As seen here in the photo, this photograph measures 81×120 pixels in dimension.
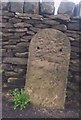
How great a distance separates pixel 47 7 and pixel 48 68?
1.07m

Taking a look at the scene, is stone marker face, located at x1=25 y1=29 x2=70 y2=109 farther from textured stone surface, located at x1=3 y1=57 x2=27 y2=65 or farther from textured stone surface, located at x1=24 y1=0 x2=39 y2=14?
textured stone surface, located at x1=24 y1=0 x2=39 y2=14

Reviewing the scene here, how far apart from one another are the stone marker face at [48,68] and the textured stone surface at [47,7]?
364 mm

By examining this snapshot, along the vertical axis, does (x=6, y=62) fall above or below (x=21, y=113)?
above

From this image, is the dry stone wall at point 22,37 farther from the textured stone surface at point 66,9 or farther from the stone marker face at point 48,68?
the stone marker face at point 48,68

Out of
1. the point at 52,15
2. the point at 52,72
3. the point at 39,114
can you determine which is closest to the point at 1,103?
the point at 39,114

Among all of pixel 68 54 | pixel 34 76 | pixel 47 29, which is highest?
pixel 47 29

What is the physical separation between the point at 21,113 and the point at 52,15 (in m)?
1.75

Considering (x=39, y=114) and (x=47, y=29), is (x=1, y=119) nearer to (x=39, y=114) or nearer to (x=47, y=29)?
(x=39, y=114)

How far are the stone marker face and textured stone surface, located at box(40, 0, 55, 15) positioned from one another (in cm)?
36

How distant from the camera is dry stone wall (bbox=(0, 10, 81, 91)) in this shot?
14.3 feet

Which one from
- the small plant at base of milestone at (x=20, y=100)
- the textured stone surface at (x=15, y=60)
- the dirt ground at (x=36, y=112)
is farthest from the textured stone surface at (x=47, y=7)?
the dirt ground at (x=36, y=112)

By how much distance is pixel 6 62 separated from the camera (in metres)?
4.51

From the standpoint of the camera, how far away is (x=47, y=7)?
4.35m

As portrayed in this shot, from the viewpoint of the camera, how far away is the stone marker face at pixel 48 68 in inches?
162
